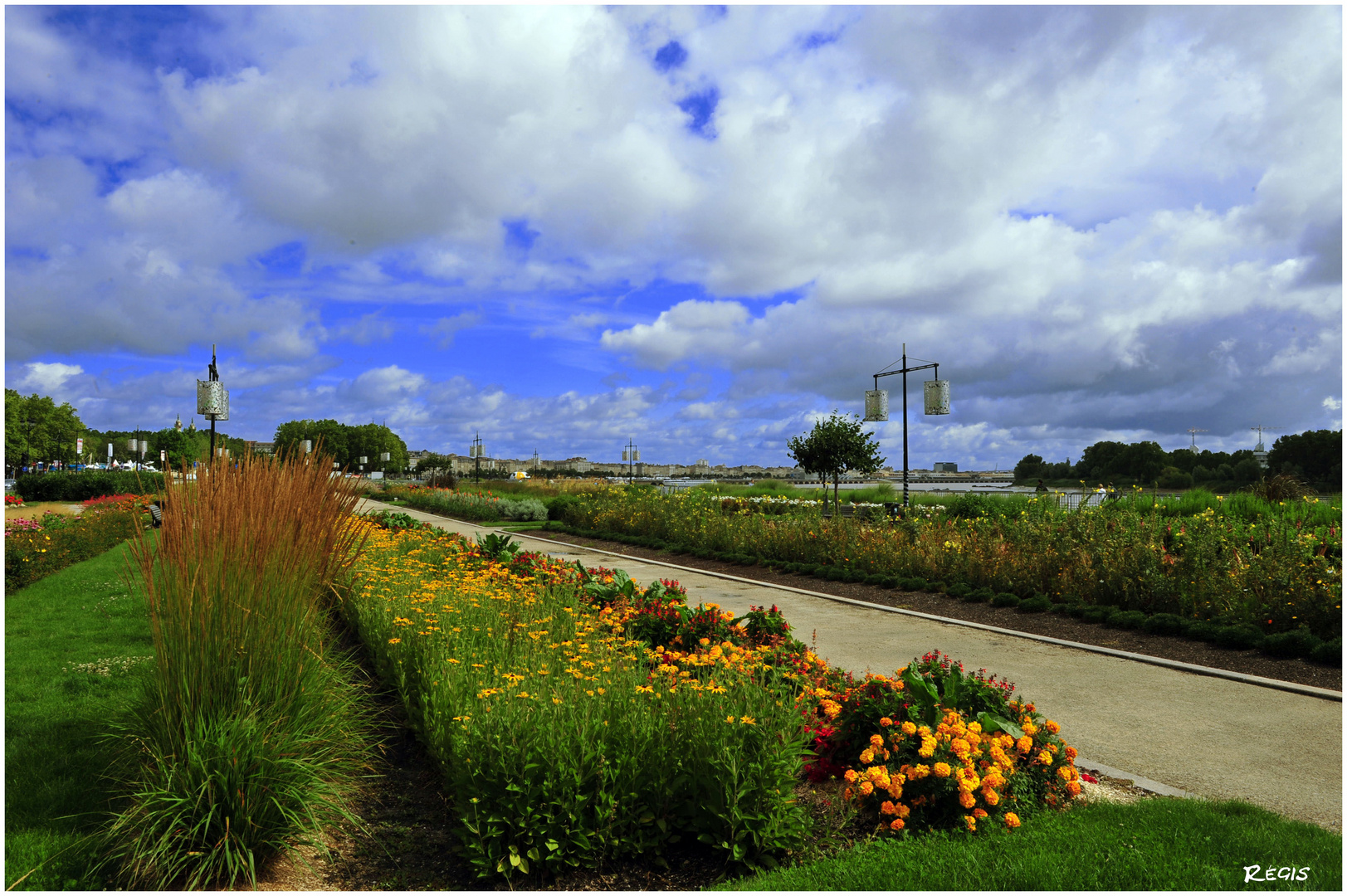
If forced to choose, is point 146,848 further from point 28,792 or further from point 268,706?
point 28,792

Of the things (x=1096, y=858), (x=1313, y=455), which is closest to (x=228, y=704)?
(x=1096, y=858)

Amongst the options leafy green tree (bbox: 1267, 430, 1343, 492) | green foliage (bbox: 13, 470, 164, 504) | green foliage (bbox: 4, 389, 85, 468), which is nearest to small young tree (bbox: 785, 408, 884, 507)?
leafy green tree (bbox: 1267, 430, 1343, 492)

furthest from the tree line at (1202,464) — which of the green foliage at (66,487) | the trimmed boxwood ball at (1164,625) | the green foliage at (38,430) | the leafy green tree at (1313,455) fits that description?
the green foliage at (38,430)

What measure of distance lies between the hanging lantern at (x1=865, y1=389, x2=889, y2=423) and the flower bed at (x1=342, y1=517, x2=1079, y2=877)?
14.4 metres

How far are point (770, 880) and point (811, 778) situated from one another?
3.03 feet

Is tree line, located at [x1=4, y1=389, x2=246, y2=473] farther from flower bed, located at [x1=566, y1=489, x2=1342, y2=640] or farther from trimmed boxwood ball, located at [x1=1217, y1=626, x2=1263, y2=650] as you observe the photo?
trimmed boxwood ball, located at [x1=1217, y1=626, x2=1263, y2=650]

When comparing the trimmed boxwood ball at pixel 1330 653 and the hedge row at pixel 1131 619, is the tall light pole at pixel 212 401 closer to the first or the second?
the hedge row at pixel 1131 619

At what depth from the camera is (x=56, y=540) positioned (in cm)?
1182

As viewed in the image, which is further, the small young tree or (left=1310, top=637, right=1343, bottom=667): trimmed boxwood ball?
the small young tree

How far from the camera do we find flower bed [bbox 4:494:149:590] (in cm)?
1017

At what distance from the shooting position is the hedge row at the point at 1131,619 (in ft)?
21.5

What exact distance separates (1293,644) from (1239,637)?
392 millimetres

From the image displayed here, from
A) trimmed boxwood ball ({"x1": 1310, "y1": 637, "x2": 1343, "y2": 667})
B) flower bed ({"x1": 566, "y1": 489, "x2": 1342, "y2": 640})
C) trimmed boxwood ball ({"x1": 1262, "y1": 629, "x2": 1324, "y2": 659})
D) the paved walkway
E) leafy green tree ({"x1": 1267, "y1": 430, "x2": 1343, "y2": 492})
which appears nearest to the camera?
the paved walkway

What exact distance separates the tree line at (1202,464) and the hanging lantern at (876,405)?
9100 millimetres
